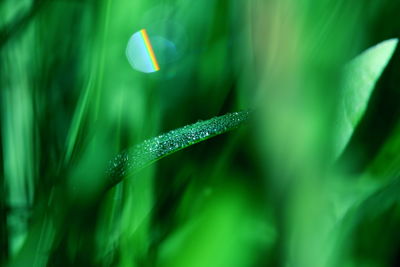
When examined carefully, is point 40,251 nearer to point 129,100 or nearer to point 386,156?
point 129,100

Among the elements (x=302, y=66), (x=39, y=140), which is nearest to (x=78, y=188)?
(x=39, y=140)

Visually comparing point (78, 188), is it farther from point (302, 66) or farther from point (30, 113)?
point (302, 66)

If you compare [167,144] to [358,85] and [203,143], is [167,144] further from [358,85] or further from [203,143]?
[358,85]

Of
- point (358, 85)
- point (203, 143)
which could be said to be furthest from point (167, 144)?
point (358, 85)

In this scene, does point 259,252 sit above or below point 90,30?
below
